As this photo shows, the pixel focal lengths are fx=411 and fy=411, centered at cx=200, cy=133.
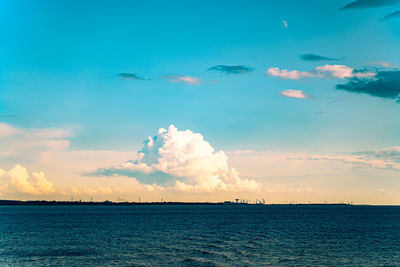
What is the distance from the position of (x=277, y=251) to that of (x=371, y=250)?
20.2m

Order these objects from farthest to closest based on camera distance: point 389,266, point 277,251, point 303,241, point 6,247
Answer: point 303,241 → point 6,247 → point 277,251 → point 389,266

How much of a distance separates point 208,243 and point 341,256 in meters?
31.2

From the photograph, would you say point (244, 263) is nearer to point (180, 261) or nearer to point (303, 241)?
point (180, 261)

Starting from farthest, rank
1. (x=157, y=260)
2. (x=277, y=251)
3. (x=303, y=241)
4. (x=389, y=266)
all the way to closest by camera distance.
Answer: (x=303, y=241), (x=277, y=251), (x=157, y=260), (x=389, y=266)

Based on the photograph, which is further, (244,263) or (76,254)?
(76,254)

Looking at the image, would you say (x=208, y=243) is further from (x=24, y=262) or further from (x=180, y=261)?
(x=24, y=262)

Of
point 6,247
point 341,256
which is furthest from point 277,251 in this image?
point 6,247

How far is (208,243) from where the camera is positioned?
313 ft

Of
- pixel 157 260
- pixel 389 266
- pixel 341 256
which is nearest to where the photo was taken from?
pixel 389 266

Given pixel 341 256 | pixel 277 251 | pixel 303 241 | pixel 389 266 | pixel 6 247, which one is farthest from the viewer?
pixel 303 241

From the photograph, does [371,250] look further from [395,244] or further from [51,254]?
[51,254]

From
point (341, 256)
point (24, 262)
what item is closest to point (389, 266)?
point (341, 256)

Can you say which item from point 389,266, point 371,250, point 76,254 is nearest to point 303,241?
point 371,250

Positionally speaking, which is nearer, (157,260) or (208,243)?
(157,260)
